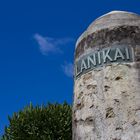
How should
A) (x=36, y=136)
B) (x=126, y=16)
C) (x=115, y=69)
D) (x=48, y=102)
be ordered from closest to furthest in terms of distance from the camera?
(x=115, y=69)
(x=126, y=16)
(x=36, y=136)
(x=48, y=102)

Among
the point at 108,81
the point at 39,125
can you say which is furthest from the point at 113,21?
the point at 39,125

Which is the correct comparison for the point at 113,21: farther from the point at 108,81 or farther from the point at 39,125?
the point at 39,125

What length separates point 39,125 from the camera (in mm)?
15086

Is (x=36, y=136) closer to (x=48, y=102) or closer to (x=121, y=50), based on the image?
(x=48, y=102)

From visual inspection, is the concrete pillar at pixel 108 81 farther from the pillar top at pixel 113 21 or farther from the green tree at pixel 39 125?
the green tree at pixel 39 125

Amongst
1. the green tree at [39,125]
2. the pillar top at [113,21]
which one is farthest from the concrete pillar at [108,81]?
the green tree at [39,125]

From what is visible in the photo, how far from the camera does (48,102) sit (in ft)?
53.7

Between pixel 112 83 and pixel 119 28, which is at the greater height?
pixel 119 28

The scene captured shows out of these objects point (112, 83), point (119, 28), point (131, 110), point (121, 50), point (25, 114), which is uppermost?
point (25, 114)

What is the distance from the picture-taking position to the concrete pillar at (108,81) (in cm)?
410

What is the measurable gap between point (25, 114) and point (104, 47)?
1156cm

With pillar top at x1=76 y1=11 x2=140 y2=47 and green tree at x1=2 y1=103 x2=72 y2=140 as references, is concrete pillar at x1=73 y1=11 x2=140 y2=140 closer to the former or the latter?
pillar top at x1=76 y1=11 x2=140 y2=47

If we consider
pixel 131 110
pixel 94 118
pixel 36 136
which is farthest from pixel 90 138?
pixel 36 136

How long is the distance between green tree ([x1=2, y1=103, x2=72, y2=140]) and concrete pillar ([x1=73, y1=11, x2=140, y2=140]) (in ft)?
34.4
